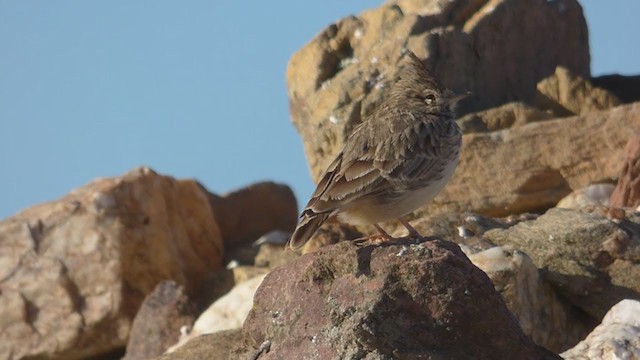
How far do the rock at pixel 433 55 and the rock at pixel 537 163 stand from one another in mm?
831

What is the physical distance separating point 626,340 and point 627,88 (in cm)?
700

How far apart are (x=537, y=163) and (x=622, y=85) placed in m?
2.07

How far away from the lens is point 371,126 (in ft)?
29.6

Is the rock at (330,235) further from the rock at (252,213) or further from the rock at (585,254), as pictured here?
the rock at (252,213)

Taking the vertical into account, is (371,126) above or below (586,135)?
above

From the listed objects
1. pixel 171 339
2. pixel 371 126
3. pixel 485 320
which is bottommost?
pixel 171 339

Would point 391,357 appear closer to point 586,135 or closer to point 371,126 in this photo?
point 371,126

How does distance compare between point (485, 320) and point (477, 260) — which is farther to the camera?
point (477, 260)

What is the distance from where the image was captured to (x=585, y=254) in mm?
10047

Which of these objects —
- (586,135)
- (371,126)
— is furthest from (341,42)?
(371,126)

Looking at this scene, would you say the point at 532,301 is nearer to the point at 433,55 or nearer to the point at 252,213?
the point at 433,55

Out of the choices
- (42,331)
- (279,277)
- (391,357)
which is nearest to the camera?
(391,357)

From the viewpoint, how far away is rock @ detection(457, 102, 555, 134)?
13.1 meters

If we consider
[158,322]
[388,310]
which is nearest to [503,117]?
[158,322]
